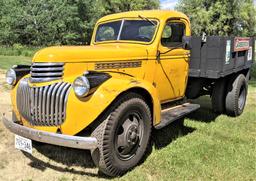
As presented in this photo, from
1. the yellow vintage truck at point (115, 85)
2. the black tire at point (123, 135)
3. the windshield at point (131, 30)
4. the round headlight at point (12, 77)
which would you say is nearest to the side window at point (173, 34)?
the yellow vintage truck at point (115, 85)

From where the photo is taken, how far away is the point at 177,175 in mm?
4246

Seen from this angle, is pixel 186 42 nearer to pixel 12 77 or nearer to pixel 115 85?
pixel 115 85

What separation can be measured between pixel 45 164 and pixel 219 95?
3.90 metres

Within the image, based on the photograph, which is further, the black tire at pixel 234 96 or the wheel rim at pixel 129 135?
the black tire at pixel 234 96

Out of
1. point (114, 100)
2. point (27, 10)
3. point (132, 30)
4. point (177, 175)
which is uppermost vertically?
point (27, 10)

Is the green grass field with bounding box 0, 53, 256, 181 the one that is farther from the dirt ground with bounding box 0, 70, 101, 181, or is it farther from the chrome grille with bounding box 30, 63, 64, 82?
the chrome grille with bounding box 30, 63, 64, 82

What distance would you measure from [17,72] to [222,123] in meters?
3.94

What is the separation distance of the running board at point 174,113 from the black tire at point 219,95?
3.96 feet

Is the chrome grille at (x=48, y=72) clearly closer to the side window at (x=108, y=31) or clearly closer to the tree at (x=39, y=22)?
the side window at (x=108, y=31)

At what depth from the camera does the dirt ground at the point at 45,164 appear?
4188 mm

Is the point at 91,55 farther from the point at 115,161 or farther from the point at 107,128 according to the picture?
the point at 115,161

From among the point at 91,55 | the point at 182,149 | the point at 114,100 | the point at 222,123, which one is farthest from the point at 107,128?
the point at 222,123

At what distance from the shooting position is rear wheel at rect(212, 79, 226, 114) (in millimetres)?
6879

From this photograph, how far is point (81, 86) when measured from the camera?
374cm
